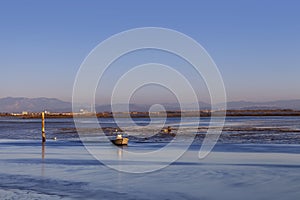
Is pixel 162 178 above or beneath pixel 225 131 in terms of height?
beneath

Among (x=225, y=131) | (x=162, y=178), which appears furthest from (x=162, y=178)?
(x=225, y=131)

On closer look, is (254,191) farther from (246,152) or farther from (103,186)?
(246,152)

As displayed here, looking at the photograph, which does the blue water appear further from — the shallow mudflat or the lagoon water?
the shallow mudflat

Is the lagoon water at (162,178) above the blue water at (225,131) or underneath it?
underneath

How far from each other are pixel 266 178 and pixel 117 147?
17995 millimetres

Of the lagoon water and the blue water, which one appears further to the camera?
the blue water

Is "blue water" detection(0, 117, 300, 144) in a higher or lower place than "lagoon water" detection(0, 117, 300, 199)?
higher

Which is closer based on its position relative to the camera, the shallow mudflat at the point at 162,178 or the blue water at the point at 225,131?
the shallow mudflat at the point at 162,178

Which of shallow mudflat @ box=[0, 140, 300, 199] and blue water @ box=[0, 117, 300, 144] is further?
blue water @ box=[0, 117, 300, 144]

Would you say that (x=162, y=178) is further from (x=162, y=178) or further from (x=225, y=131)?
(x=225, y=131)

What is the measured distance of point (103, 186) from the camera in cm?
1809

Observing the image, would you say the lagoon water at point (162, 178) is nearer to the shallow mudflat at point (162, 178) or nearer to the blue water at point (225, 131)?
the shallow mudflat at point (162, 178)

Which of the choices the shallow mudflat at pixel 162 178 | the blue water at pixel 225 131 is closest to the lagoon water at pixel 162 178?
the shallow mudflat at pixel 162 178

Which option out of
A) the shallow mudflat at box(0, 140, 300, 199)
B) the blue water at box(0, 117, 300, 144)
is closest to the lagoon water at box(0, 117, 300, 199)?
the shallow mudflat at box(0, 140, 300, 199)
